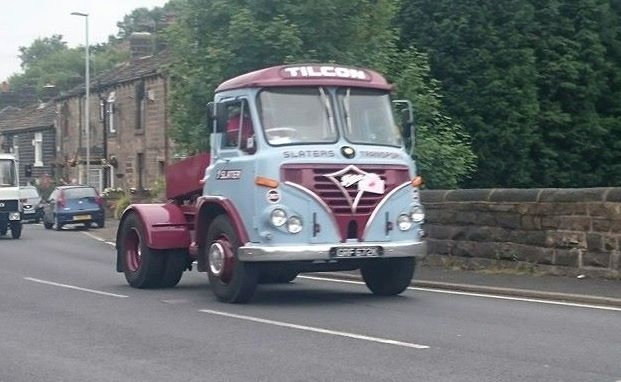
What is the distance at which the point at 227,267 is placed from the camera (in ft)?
47.2

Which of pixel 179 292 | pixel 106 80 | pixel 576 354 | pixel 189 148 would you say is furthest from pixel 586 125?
pixel 106 80

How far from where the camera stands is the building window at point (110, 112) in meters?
55.9

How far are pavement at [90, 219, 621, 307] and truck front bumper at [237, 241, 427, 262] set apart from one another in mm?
2269

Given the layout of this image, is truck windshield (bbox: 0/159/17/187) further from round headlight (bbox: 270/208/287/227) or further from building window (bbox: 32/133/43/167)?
building window (bbox: 32/133/43/167)

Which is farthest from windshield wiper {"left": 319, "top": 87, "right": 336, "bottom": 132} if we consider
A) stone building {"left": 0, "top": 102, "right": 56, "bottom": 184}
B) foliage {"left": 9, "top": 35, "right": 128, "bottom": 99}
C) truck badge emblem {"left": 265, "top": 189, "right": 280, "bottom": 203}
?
foliage {"left": 9, "top": 35, "right": 128, "bottom": 99}

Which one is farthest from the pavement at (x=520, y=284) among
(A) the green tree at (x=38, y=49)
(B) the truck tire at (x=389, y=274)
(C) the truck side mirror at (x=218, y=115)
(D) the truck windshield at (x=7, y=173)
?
(A) the green tree at (x=38, y=49)

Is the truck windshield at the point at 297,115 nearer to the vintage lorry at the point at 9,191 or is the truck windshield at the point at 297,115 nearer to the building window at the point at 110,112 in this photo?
the vintage lorry at the point at 9,191

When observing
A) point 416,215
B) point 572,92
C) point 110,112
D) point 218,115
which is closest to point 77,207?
point 110,112

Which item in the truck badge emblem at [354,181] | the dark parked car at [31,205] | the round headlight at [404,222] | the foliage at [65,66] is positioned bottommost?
the dark parked car at [31,205]

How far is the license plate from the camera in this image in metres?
13.8

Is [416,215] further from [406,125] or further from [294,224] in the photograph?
[294,224]

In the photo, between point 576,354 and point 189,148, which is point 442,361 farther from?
point 189,148

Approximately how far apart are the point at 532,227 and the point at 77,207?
27.9 meters

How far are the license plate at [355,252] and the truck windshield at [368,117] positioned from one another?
4.52ft
